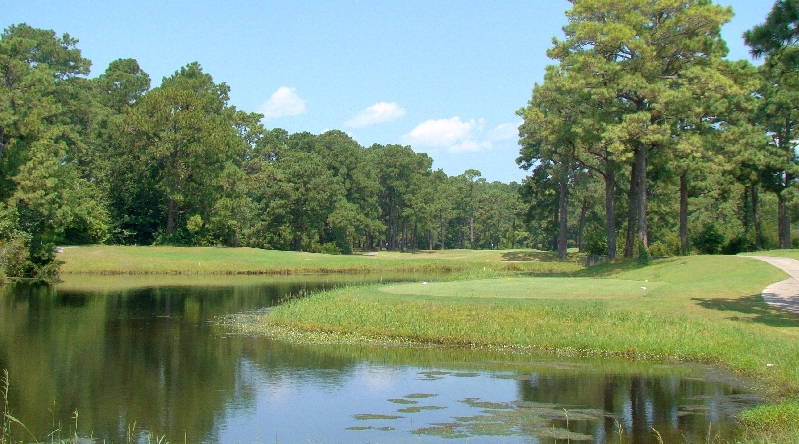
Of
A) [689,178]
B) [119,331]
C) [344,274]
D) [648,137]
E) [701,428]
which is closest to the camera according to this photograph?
[701,428]

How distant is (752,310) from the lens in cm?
2266

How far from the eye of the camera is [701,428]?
1327 cm

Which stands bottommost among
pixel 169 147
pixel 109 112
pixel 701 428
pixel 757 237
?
pixel 701 428

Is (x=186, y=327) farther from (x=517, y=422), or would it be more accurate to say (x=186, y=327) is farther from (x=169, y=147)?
(x=169, y=147)

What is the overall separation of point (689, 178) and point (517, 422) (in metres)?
40.1

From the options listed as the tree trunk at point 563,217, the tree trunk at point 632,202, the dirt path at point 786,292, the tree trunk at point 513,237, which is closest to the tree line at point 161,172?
the tree trunk at point 513,237

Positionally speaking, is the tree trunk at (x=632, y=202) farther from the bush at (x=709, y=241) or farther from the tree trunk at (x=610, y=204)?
the bush at (x=709, y=241)

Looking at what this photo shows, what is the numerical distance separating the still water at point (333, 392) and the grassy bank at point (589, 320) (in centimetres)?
93

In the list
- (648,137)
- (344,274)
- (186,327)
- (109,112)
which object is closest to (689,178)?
(648,137)

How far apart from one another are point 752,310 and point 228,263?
42.0 metres

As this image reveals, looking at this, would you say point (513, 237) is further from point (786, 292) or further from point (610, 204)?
point (786, 292)

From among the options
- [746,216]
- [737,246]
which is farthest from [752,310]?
[746,216]

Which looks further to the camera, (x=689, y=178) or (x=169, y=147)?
(x=169, y=147)

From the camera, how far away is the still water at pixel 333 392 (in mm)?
13195
